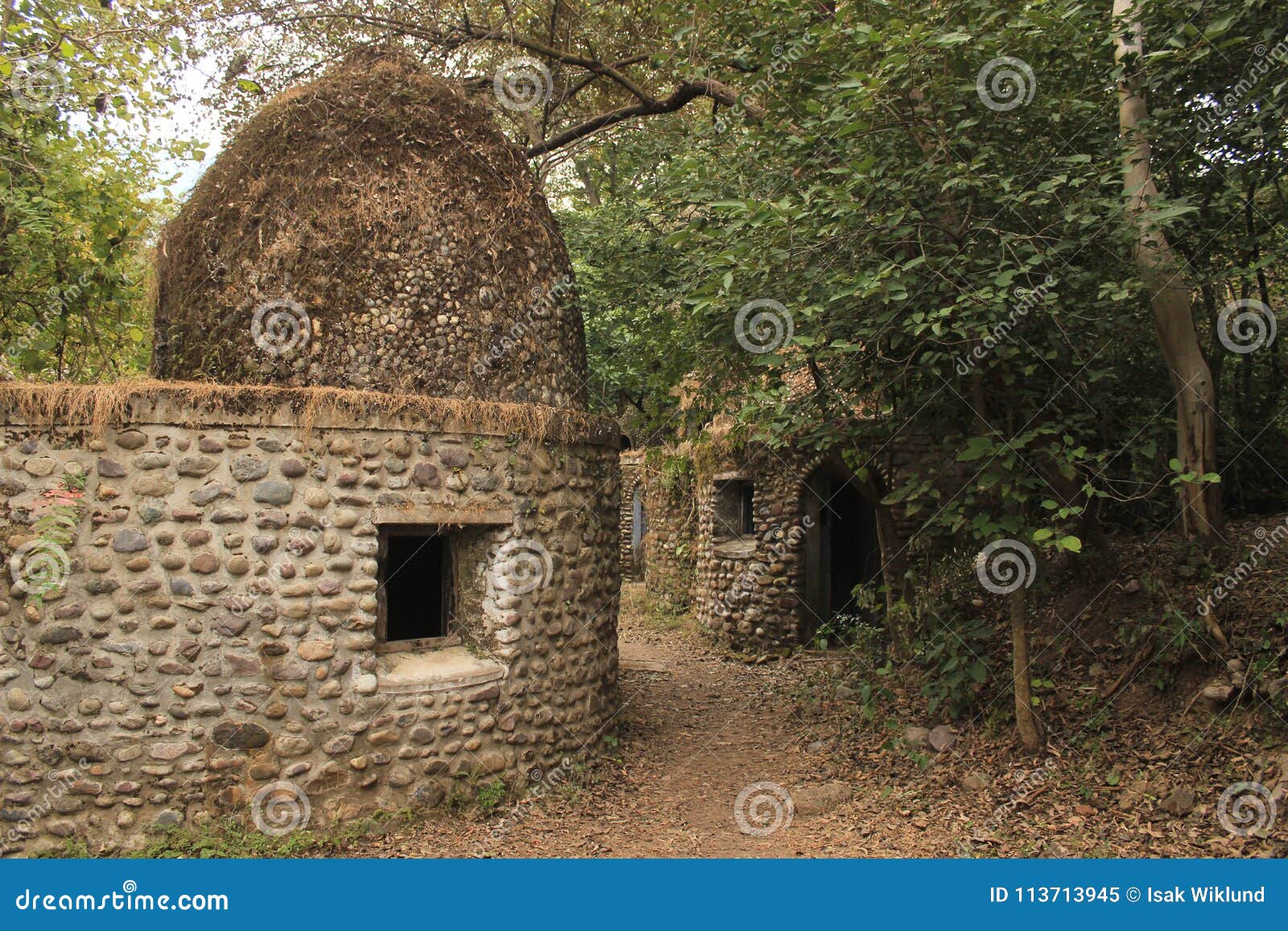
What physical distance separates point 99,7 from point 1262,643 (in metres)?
10.9

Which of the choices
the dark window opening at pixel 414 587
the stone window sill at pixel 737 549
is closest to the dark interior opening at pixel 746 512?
the stone window sill at pixel 737 549

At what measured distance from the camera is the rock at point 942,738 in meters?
6.73

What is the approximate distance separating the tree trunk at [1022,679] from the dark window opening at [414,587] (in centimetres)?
403

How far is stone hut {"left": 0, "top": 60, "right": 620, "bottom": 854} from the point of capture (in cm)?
501

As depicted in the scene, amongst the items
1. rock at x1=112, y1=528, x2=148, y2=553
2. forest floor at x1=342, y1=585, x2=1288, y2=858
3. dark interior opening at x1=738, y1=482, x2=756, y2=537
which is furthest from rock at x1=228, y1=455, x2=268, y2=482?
dark interior opening at x1=738, y1=482, x2=756, y2=537

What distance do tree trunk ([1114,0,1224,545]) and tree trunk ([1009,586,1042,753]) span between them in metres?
1.47

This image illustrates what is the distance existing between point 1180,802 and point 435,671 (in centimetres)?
464

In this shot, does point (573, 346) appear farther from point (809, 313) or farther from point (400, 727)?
point (400, 727)

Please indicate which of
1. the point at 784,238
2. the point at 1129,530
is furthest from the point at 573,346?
the point at 1129,530

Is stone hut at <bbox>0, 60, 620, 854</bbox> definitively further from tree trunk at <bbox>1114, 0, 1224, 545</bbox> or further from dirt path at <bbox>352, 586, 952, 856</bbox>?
tree trunk at <bbox>1114, 0, 1224, 545</bbox>

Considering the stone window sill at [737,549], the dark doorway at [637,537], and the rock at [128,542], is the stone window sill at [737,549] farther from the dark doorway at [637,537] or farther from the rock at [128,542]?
the rock at [128,542]

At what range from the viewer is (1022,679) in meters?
6.16

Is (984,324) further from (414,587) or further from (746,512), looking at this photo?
(746,512)

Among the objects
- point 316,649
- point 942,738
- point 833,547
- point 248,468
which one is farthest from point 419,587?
point 833,547
